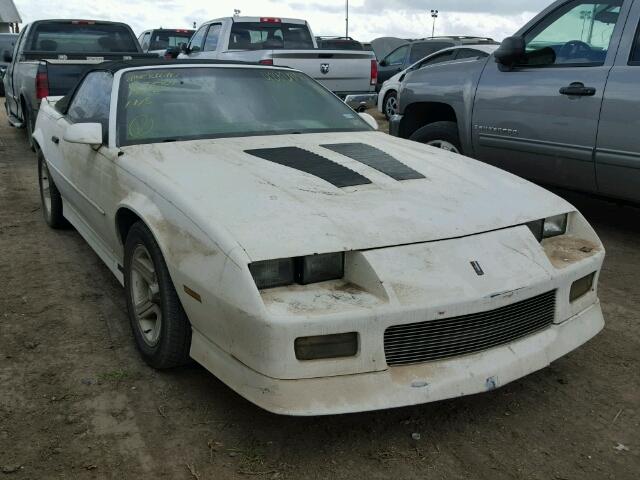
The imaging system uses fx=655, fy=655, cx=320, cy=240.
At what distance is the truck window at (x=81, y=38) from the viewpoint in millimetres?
9789

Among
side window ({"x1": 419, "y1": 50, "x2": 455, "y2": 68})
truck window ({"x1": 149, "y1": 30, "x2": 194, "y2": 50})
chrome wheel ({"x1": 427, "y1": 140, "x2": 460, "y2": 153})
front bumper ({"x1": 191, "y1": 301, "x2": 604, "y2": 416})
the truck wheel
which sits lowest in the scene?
front bumper ({"x1": 191, "y1": 301, "x2": 604, "y2": 416})

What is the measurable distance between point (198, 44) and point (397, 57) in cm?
585

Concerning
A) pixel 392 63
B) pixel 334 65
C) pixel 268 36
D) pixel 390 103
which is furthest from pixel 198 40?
pixel 392 63

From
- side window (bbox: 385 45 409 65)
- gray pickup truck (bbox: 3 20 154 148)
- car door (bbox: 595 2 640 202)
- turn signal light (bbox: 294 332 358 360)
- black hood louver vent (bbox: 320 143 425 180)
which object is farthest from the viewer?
Result: side window (bbox: 385 45 409 65)

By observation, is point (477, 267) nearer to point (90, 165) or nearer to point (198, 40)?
point (90, 165)

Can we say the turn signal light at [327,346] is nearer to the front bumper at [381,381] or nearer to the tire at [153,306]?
the front bumper at [381,381]

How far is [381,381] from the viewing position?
2.36 m

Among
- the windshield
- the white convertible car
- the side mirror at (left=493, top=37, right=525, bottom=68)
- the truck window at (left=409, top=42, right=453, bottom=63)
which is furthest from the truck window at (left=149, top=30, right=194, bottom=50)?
the white convertible car

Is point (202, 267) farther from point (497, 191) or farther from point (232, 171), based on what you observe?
point (497, 191)

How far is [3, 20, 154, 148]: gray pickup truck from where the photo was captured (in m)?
8.97

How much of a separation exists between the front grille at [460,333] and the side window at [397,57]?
45.8 feet

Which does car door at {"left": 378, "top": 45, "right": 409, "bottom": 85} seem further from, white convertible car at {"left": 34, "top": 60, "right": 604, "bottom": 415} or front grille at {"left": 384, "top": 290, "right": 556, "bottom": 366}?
front grille at {"left": 384, "top": 290, "right": 556, "bottom": 366}

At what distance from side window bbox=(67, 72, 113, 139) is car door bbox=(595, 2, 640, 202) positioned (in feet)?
11.0

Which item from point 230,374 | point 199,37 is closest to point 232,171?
point 230,374
